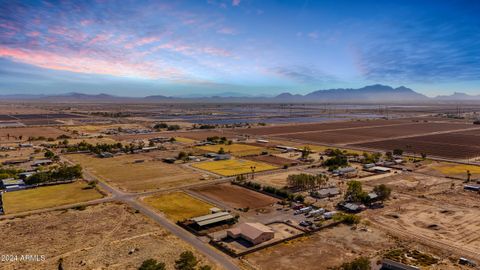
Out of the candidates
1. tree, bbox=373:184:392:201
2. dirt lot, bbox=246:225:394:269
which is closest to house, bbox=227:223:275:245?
dirt lot, bbox=246:225:394:269

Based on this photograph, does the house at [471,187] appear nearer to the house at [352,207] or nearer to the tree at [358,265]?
the house at [352,207]

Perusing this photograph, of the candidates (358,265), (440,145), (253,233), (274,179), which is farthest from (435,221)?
(440,145)

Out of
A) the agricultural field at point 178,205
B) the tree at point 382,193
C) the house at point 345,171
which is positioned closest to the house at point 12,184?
the agricultural field at point 178,205

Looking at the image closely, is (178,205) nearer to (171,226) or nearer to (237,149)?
(171,226)

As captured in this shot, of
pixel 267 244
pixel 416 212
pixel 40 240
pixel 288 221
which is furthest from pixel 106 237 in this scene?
pixel 416 212

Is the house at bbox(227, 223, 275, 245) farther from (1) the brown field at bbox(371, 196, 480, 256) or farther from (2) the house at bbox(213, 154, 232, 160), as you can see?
(2) the house at bbox(213, 154, 232, 160)

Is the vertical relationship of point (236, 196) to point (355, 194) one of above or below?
below

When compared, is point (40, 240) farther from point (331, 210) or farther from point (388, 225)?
point (388, 225)
